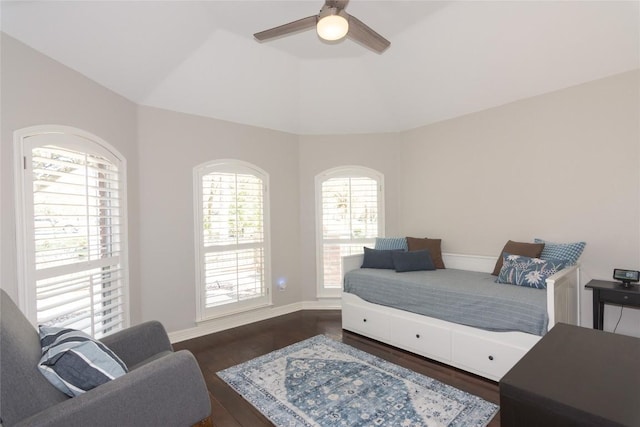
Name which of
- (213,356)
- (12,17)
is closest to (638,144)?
(213,356)

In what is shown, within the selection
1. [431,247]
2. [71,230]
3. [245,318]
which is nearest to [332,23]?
[71,230]

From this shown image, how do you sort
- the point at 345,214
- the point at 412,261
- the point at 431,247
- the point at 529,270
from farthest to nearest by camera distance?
the point at 345,214
the point at 431,247
the point at 412,261
the point at 529,270

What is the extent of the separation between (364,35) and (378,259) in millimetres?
2387

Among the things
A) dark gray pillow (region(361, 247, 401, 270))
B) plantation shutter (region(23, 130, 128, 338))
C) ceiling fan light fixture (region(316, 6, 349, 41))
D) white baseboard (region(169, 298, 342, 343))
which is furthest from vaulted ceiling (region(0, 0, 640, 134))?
white baseboard (region(169, 298, 342, 343))

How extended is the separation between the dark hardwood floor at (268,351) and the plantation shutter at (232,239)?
396 mm

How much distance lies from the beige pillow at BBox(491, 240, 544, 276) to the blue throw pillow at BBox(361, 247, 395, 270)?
3.56 ft

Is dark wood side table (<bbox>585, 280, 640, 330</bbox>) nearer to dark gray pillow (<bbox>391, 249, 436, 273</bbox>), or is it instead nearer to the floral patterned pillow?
the floral patterned pillow

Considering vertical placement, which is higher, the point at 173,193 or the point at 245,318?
the point at 173,193

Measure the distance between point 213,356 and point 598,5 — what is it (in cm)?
436

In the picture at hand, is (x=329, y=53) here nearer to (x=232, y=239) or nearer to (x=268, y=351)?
(x=232, y=239)

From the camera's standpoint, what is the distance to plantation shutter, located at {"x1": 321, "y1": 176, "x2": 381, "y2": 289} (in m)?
4.55

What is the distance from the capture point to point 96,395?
134 centimetres

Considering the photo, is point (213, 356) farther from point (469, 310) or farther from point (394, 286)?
point (469, 310)

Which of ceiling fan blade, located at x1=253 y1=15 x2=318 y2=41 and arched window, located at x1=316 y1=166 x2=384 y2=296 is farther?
arched window, located at x1=316 y1=166 x2=384 y2=296
